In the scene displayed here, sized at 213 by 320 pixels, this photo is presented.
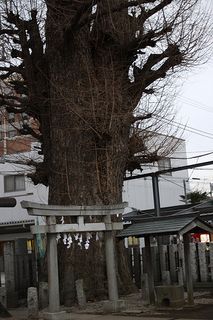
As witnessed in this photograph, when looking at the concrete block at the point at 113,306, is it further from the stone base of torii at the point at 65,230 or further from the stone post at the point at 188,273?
the stone post at the point at 188,273

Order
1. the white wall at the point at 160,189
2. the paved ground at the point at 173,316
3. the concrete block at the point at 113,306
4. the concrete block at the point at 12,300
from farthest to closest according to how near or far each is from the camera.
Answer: the white wall at the point at 160,189 < the concrete block at the point at 12,300 < the concrete block at the point at 113,306 < the paved ground at the point at 173,316

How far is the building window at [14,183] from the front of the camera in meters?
35.6

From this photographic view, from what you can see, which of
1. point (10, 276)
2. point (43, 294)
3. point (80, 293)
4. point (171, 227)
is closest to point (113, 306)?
point (80, 293)

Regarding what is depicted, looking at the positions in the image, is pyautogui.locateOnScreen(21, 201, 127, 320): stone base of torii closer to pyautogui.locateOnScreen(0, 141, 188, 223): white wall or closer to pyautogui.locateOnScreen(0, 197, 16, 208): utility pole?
pyautogui.locateOnScreen(0, 197, 16, 208): utility pole

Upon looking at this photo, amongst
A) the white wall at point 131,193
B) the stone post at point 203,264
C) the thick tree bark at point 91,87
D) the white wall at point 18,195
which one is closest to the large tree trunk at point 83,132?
the thick tree bark at point 91,87

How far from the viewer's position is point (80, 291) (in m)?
12.5

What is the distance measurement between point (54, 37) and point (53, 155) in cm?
311

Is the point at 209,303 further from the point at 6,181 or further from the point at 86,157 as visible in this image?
the point at 6,181

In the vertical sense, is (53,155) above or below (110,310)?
above

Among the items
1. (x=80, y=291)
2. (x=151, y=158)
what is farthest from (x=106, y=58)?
(x=80, y=291)

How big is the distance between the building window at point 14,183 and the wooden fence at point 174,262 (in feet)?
61.2

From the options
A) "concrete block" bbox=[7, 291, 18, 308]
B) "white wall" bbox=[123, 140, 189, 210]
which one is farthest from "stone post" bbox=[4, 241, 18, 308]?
"white wall" bbox=[123, 140, 189, 210]

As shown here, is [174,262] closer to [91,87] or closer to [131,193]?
[91,87]

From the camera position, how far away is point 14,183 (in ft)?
118
